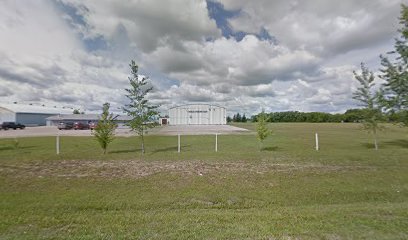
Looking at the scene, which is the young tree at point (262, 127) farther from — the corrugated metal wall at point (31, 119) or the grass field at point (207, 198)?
the corrugated metal wall at point (31, 119)

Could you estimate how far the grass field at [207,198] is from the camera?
4449 mm

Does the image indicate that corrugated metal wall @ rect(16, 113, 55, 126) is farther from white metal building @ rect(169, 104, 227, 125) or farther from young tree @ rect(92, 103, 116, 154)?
young tree @ rect(92, 103, 116, 154)

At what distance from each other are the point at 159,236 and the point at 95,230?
1284 millimetres

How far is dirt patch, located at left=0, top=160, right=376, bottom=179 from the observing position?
9.64 meters

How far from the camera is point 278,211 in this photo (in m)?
5.83

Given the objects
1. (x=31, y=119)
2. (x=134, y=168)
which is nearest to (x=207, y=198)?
(x=134, y=168)

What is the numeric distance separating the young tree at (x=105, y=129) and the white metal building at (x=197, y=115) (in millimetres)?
65393

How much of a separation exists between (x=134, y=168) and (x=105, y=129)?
21.2ft

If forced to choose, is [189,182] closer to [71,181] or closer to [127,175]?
[127,175]

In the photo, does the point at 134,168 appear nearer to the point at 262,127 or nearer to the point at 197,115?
the point at 262,127

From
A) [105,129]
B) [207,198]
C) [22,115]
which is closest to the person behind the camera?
[207,198]

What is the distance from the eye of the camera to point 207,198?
7.25 meters

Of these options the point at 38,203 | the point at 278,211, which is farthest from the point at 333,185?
the point at 38,203

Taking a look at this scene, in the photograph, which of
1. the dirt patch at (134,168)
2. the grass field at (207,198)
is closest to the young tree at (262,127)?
the grass field at (207,198)
